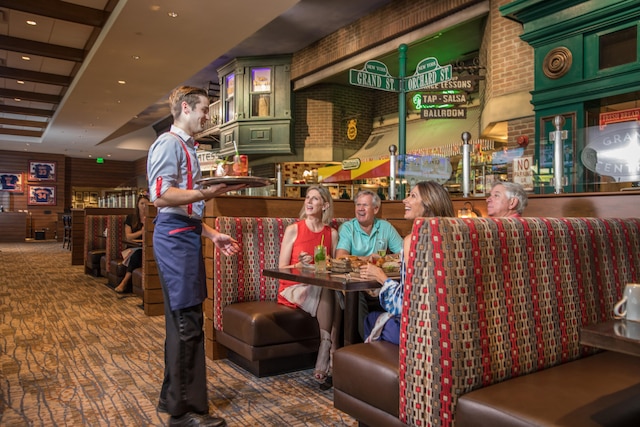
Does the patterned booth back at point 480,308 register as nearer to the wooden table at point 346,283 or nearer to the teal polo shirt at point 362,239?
the wooden table at point 346,283

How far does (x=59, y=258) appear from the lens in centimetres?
1251

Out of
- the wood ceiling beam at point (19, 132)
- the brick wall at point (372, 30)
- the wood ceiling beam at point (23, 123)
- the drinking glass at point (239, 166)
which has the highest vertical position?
the brick wall at point (372, 30)

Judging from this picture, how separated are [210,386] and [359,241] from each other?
1476 mm

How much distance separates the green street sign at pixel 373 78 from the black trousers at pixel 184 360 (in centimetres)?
393

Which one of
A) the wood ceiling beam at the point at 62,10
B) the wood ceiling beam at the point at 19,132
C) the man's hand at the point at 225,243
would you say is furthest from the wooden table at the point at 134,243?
the wood ceiling beam at the point at 19,132

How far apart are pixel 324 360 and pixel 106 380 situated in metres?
1.48

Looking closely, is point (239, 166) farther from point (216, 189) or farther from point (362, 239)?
point (362, 239)

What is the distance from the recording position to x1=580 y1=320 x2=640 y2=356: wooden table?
116 cm

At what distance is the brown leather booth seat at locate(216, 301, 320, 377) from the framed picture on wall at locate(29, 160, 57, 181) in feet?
70.0

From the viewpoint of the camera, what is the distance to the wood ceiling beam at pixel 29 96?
40.2 feet

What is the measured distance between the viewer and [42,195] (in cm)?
2136

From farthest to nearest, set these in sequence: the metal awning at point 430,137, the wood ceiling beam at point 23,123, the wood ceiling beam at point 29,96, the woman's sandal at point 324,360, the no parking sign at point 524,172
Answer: the wood ceiling beam at point 23,123
the wood ceiling beam at point 29,96
the metal awning at point 430,137
the no parking sign at point 524,172
the woman's sandal at point 324,360

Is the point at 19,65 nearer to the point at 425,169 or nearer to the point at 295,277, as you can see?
the point at 425,169

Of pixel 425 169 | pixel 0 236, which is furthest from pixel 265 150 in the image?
pixel 0 236
